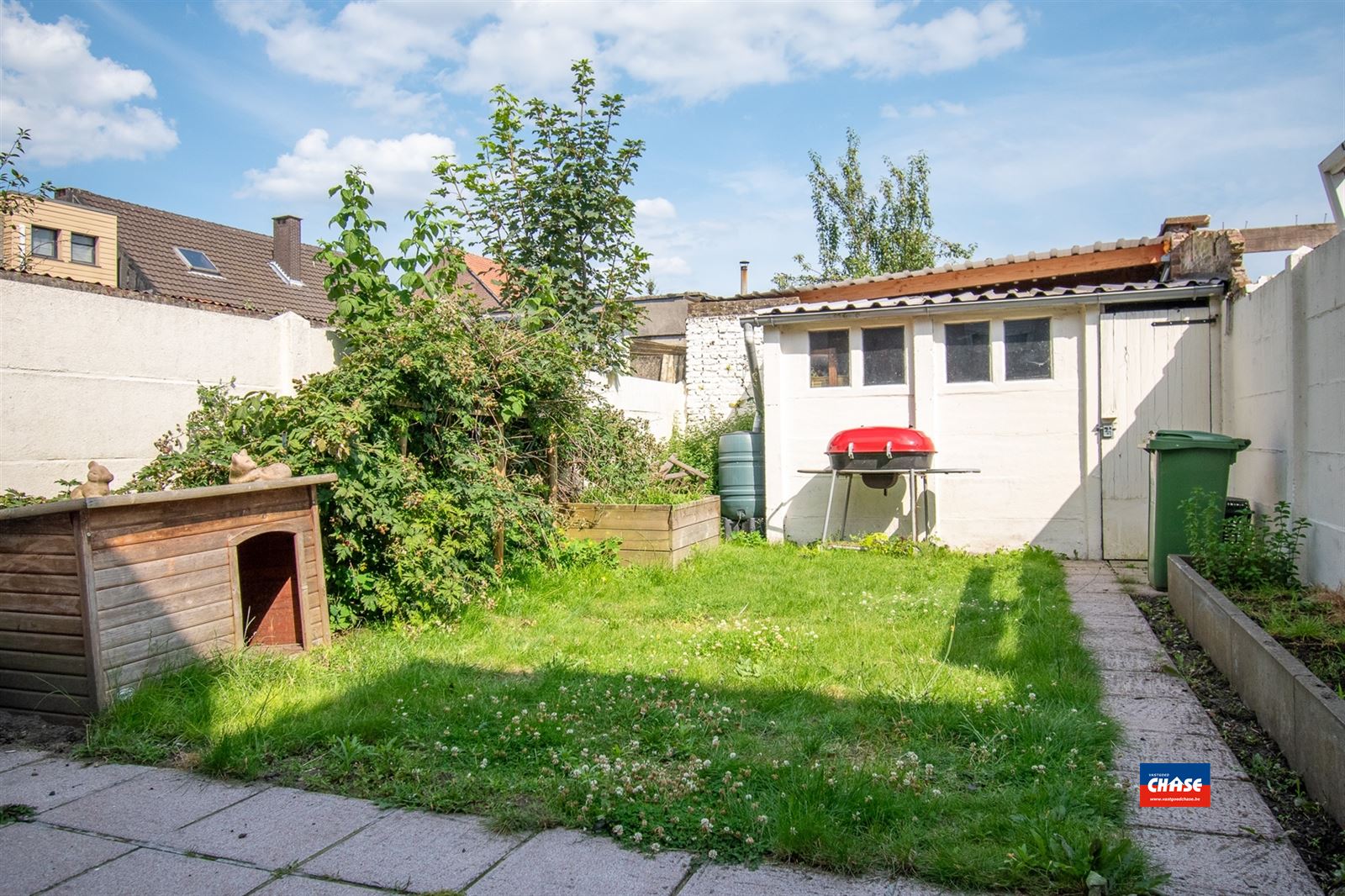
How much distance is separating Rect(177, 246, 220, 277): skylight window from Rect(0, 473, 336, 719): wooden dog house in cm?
2051

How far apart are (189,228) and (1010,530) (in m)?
23.6

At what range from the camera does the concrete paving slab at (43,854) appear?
8.57ft

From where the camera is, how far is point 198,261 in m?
22.4

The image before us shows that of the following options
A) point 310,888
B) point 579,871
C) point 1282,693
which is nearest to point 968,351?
point 1282,693

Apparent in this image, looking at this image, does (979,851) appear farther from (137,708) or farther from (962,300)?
(962,300)

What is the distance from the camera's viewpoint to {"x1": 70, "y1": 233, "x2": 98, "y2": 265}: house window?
65.6 ft

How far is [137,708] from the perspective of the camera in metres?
3.95

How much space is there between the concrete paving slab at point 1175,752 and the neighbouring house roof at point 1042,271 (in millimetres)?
8168

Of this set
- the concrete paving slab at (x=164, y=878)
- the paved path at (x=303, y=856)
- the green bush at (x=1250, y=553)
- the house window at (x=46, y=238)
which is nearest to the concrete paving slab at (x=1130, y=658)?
the green bush at (x=1250, y=553)

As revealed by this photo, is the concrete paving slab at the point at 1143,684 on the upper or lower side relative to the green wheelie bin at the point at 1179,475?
lower

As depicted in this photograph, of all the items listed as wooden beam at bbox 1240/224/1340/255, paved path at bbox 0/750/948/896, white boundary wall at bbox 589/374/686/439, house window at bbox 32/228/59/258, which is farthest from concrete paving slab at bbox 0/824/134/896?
house window at bbox 32/228/59/258

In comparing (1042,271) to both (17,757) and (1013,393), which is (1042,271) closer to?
(1013,393)

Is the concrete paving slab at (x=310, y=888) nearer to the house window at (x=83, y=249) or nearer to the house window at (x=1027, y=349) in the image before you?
the house window at (x=1027, y=349)

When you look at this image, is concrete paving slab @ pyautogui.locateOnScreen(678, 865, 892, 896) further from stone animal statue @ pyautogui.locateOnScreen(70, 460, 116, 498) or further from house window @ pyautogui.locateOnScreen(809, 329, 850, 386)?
house window @ pyautogui.locateOnScreen(809, 329, 850, 386)
